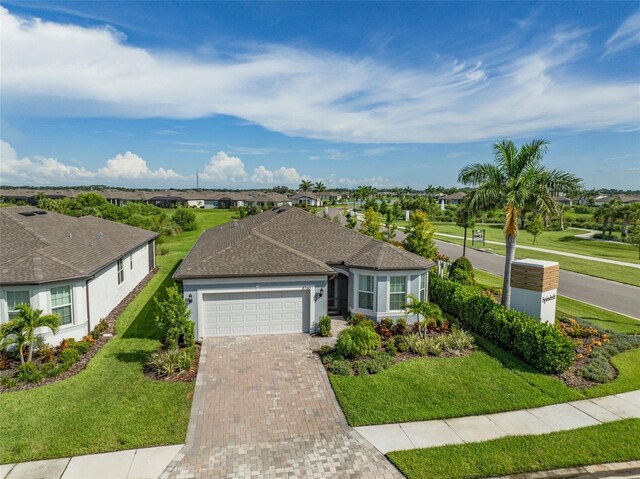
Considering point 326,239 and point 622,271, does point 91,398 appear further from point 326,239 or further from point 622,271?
point 622,271

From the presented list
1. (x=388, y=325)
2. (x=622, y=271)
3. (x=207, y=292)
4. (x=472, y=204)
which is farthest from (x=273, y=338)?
(x=622, y=271)

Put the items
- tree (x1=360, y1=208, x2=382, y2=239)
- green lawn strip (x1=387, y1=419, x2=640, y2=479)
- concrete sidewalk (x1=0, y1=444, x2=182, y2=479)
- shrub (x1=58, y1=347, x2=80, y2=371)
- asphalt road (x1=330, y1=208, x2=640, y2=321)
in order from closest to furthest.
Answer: concrete sidewalk (x1=0, y1=444, x2=182, y2=479), green lawn strip (x1=387, y1=419, x2=640, y2=479), shrub (x1=58, y1=347, x2=80, y2=371), asphalt road (x1=330, y1=208, x2=640, y2=321), tree (x1=360, y1=208, x2=382, y2=239)

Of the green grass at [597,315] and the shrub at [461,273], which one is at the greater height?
the shrub at [461,273]

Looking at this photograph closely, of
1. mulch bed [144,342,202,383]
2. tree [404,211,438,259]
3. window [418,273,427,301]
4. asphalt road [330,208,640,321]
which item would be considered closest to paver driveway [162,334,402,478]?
mulch bed [144,342,202,383]

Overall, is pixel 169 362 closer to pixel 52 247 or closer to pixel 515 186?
pixel 52 247

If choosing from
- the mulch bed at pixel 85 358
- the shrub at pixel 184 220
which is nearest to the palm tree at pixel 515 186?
the mulch bed at pixel 85 358

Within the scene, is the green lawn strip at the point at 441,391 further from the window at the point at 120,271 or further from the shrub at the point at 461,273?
the window at the point at 120,271

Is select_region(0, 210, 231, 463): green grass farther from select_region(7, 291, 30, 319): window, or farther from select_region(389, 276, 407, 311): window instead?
select_region(389, 276, 407, 311): window
